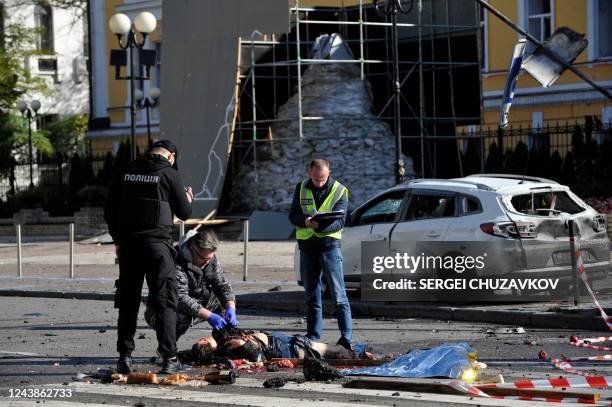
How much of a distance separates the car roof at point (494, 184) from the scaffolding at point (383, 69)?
16232 millimetres

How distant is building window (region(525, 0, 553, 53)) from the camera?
3756cm

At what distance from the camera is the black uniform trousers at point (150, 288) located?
35.0 feet

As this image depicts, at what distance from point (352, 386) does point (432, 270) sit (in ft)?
20.6

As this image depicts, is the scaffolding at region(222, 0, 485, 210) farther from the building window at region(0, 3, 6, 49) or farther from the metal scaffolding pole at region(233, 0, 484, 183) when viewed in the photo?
the building window at region(0, 3, 6, 49)

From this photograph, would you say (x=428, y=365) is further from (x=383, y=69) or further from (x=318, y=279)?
(x=383, y=69)

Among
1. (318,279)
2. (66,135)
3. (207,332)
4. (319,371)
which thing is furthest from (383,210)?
(66,135)

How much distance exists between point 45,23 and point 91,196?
24.5 meters

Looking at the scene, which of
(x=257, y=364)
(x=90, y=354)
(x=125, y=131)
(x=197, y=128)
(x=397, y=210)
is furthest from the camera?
(x=125, y=131)

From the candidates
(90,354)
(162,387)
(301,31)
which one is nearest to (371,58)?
(301,31)

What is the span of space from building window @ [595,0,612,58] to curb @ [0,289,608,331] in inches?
812

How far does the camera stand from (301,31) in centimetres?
3434

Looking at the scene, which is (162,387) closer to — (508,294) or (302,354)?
(302,354)

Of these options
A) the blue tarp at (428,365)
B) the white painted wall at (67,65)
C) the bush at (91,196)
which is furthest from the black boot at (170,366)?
the white painted wall at (67,65)

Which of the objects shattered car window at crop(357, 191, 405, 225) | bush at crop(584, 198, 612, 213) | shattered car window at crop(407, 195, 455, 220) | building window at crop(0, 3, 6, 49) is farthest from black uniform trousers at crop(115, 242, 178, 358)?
building window at crop(0, 3, 6, 49)
